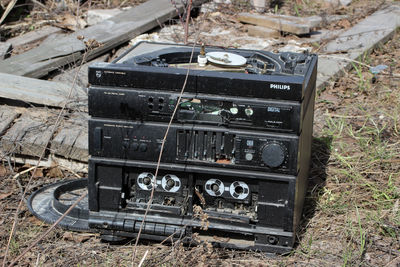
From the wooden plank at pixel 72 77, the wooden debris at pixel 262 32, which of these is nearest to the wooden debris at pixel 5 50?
the wooden plank at pixel 72 77

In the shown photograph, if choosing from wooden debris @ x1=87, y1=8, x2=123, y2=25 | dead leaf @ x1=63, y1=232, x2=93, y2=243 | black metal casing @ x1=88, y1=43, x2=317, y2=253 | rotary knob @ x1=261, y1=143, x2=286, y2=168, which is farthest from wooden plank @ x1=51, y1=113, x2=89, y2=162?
wooden debris @ x1=87, y1=8, x2=123, y2=25

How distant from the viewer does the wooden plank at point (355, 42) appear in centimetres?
568

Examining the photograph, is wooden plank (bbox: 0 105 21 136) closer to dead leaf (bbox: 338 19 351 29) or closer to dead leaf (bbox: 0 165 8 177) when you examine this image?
dead leaf (bbox: 0 165 8 177)

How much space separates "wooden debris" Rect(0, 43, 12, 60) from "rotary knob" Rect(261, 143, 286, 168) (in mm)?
3438

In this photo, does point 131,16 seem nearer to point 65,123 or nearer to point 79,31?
point 79,31

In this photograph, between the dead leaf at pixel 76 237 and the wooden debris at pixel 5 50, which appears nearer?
the dead leaf at pixel 76 237

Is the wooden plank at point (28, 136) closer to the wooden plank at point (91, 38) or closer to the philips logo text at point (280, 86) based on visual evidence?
the wooden plank at point (91, 38)

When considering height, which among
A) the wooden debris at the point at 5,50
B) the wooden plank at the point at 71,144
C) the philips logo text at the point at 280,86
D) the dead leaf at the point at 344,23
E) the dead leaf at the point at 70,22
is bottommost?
the wooden plank at the point at 71,144

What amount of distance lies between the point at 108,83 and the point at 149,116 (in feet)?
0.85

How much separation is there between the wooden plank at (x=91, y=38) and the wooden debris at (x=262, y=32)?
904 mm

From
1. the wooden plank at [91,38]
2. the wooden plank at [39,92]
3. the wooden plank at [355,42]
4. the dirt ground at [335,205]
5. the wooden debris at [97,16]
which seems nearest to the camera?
the dirt ground at [335,205]

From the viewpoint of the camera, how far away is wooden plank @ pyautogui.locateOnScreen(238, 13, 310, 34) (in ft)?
21.4

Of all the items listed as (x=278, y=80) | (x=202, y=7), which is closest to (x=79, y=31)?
(x=202, y=7)

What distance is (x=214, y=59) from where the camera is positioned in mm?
3293
